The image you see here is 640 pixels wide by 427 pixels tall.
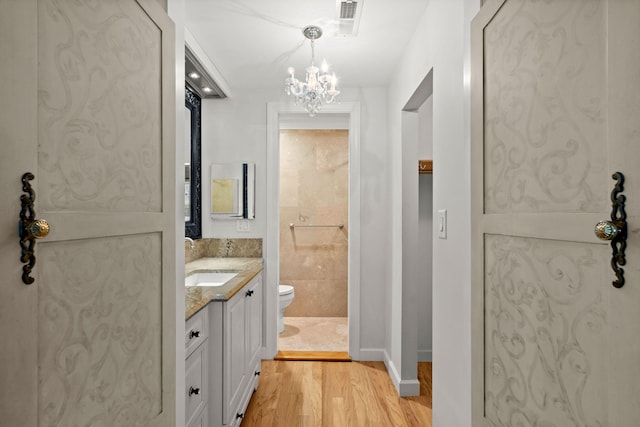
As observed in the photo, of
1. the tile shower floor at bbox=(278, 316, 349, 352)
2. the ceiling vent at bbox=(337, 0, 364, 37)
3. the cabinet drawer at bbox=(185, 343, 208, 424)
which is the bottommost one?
the tile shower floor at bbox=(278, 316, 349, 352)

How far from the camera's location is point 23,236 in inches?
20.4

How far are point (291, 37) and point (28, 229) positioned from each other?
2075 millimetres

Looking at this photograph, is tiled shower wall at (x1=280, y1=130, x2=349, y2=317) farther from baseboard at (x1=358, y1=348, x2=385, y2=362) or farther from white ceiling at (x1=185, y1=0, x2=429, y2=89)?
Result: white ceiling at (x1=185, y1=0, x2=429, y2=89)

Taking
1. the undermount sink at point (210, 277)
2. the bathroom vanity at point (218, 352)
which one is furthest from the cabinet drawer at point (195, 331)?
the undermount sink at point (210, 277)

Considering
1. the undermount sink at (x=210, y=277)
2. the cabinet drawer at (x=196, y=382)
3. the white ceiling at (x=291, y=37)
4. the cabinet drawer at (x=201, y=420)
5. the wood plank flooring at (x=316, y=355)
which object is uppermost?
the white ceiling at (x=291, y=37)

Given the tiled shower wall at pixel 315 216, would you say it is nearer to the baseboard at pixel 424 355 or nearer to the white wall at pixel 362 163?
the white wall at pixel 362 163

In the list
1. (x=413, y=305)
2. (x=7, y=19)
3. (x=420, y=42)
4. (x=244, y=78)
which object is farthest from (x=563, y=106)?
(x=244, y=78)

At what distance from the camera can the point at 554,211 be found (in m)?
0.67

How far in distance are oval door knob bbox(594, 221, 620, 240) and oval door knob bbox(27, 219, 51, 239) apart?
0.84m

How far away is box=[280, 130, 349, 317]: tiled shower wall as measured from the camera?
171 inches

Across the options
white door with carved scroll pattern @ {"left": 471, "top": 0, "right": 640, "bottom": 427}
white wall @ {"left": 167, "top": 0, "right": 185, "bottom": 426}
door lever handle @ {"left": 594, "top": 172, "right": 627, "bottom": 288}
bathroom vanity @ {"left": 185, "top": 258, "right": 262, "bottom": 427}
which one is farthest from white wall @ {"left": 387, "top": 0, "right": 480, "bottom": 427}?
bathroom vanity @ {"left": 185, "top": 258, "right": 262, "bottom": 427}

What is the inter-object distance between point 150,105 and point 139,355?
0.63 m

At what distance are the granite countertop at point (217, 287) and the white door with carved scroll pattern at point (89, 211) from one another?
54 centimetres

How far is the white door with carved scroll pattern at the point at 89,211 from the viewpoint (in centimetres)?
52
